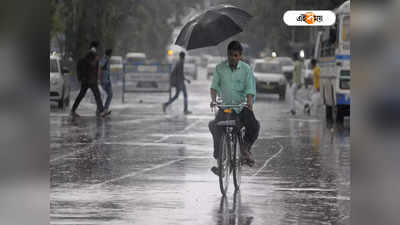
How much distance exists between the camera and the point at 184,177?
40.7 ft

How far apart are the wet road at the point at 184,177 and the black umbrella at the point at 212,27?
1.65 metres

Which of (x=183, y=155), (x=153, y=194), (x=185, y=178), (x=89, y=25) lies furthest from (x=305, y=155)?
(x=89, y=25)

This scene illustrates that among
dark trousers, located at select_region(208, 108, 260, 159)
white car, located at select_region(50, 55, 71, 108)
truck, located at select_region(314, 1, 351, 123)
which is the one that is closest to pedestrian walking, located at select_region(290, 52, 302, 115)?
truck, located at select_region(314, 1, 351, 123)

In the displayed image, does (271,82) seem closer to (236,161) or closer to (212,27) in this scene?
(212,27)

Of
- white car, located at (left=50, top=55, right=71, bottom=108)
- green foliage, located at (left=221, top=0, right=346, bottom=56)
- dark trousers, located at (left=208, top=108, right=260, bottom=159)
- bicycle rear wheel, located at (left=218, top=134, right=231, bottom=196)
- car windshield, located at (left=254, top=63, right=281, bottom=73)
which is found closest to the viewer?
bicycle rear wheel, located at (left=218, top=134, right=231, bottom=196)

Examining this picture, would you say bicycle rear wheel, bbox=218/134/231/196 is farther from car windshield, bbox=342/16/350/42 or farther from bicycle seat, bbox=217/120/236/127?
car windshield, bbox=342/16/350/42

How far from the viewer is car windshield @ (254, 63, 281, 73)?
4531 cm

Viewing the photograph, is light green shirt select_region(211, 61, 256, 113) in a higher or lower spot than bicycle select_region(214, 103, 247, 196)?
higher

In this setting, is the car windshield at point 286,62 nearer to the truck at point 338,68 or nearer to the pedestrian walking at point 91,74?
the truck at point 338,68

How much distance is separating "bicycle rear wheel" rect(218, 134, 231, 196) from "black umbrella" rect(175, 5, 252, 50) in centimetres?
190

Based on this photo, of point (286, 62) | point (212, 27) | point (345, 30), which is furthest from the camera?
point (286, 62)

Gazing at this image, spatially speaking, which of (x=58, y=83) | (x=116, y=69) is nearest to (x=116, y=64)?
(x=116, y=69)

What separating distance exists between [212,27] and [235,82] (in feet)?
5.03

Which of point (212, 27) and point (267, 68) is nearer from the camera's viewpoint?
A: point (212, 27)
